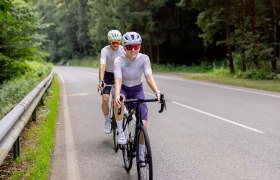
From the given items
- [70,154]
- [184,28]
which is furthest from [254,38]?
[184,28]

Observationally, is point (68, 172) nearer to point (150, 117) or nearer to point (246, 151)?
point (246, 151)

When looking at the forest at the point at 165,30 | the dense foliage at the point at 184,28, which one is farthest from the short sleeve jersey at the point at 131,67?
the dense foliage at the point at 184,28

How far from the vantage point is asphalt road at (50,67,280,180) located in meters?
5.89

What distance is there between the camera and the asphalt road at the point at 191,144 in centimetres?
589

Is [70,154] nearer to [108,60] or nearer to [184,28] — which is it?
[108,60]

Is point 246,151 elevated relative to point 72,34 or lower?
lower

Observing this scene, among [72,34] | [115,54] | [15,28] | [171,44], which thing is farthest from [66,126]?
[72,34]

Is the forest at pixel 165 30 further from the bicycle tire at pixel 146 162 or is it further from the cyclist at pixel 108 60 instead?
the bicycle tire at pixel 146 162

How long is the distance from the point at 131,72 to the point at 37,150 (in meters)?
2.45

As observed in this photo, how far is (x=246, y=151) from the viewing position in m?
6.91

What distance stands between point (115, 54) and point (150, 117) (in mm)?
3635

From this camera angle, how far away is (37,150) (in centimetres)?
699

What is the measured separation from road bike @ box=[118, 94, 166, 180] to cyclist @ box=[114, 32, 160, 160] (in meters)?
0.12

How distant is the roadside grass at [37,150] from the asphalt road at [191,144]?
0.59 ft
